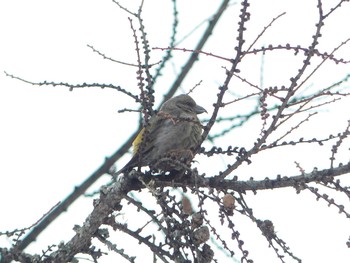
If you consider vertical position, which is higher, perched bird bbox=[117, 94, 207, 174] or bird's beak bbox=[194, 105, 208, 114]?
bird's beak bbox=[194, 105, 208, 114]

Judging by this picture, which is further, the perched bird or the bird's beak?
the bird's beak

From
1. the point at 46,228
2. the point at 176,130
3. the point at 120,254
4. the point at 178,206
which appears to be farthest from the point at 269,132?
the point at 46,228

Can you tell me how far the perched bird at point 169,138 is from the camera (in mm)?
3857

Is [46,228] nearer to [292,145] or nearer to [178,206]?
[178,206]

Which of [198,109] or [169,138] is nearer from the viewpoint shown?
[169,138]

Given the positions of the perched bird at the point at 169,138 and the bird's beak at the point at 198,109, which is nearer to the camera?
the perched bird at the point at 169,138

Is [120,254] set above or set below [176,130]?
below

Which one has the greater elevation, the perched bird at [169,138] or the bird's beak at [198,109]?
the bird's beak at [198,109]

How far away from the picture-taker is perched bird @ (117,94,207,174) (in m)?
3.86

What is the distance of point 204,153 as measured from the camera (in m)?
3.91

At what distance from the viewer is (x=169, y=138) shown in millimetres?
5301

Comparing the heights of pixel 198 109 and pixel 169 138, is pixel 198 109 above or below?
above

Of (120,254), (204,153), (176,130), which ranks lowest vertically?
(120,254)

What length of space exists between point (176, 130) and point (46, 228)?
1193 mm
